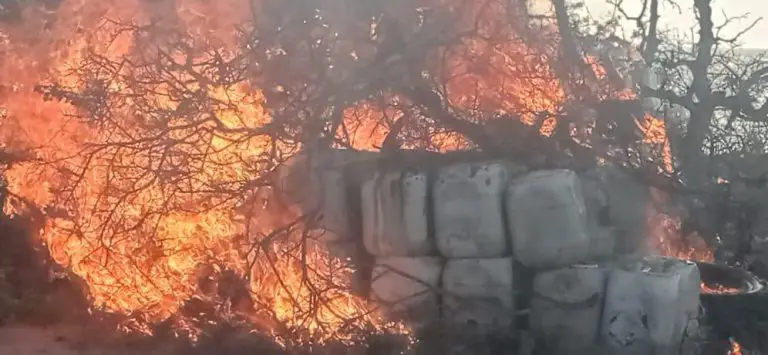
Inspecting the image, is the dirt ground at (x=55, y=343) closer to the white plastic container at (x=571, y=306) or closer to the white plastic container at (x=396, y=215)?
the white plastic container at (x=396, y=215)

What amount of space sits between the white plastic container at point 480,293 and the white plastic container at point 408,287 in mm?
100

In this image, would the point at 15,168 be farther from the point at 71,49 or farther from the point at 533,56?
the point at 533,56

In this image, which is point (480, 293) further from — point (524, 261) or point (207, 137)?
point (207, 137)

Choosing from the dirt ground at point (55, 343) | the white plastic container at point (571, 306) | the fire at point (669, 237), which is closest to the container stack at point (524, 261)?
the white plastic container at point (571, 306)

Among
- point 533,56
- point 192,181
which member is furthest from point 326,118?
point 533,56

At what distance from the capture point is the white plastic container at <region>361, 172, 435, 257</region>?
24.7 ft

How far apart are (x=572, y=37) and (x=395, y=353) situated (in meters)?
3.06

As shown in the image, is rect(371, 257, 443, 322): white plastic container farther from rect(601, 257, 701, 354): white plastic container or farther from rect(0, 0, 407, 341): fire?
rect(601, 257, 701, 354): white plastic container

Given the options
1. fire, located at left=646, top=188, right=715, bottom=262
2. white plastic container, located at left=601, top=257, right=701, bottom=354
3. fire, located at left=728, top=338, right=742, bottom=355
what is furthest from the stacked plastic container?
fire, located at left=646, top=188, right=715, bottom=262

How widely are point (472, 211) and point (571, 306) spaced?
3.21 ft

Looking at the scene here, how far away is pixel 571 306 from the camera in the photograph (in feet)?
23.7

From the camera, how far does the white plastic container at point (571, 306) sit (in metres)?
7.19

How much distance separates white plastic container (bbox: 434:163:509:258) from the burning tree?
550 mm

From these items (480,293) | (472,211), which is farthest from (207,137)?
(480,293)
